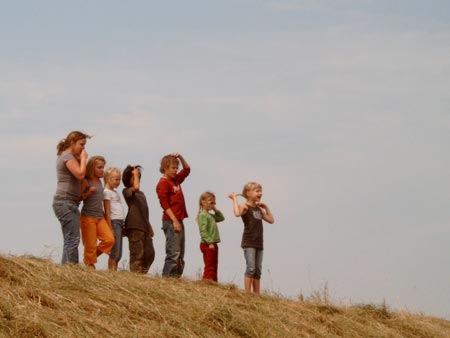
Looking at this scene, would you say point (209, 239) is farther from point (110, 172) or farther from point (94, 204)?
point (94, 204)

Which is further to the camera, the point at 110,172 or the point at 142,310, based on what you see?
the point at 110,172

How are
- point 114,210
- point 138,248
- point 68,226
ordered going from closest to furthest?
point 68,226 → point 114,210 → point 138,248

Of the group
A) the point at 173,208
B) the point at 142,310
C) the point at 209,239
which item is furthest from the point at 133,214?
the point at 142,310

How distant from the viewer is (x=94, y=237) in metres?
10.5

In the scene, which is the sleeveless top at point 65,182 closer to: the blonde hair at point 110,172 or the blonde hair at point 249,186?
the blonde hair at point 110,172

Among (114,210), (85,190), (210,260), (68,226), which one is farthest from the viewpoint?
(210,260)

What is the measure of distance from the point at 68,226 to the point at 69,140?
1035mm

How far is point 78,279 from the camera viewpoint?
873cm

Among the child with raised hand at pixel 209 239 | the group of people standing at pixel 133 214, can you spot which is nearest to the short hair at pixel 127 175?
the group of people standing at pixel 133 214

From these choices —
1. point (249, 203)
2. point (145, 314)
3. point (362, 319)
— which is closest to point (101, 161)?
point (249, 203)

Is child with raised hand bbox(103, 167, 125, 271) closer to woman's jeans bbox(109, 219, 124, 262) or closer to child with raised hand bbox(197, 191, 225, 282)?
woman's jeans bbox(109, 219, 124, 262)

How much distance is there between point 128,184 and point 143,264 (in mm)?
1083

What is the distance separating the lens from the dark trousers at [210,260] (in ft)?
38.0

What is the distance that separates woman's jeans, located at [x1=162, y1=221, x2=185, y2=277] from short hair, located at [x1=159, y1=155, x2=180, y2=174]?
0.74 meters
